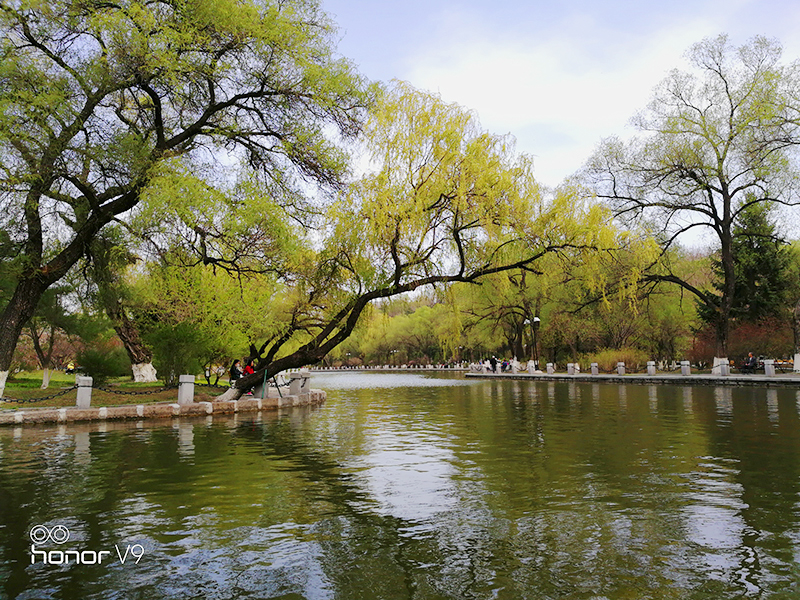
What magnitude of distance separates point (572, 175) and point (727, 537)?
112 feet

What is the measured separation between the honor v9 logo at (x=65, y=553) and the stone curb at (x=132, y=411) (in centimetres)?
1173

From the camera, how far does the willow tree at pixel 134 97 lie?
52.9ft

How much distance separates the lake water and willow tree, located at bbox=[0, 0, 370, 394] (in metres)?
7.33

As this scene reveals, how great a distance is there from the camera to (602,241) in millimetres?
17266

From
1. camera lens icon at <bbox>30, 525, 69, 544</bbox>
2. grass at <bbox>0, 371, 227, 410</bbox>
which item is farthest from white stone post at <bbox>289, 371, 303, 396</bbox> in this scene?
camera lens icon at <bbox>30, 525, 69, 544</bbox>

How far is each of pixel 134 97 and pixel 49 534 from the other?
15.0 meters

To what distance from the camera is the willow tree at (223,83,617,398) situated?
53.6 feet

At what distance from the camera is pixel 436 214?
16.7m

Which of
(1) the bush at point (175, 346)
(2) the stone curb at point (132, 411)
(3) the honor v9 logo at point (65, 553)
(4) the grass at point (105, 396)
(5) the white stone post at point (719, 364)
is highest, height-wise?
(1) the bush at point (175, 346)

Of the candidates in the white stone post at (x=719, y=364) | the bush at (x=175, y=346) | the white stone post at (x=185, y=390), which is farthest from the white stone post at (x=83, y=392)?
the white stone post at (x=719, y=364)

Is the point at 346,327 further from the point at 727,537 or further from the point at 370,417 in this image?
the point at 727,537

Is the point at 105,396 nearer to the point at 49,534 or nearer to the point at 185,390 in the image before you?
the point at 185,390

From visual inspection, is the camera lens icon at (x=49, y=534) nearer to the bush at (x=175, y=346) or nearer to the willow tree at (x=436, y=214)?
the willow tree at (x=436, y=214)

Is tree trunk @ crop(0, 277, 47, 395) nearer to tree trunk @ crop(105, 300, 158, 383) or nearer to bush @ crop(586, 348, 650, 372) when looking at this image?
tree trunk @ crop(105, 300, 158, 383)
